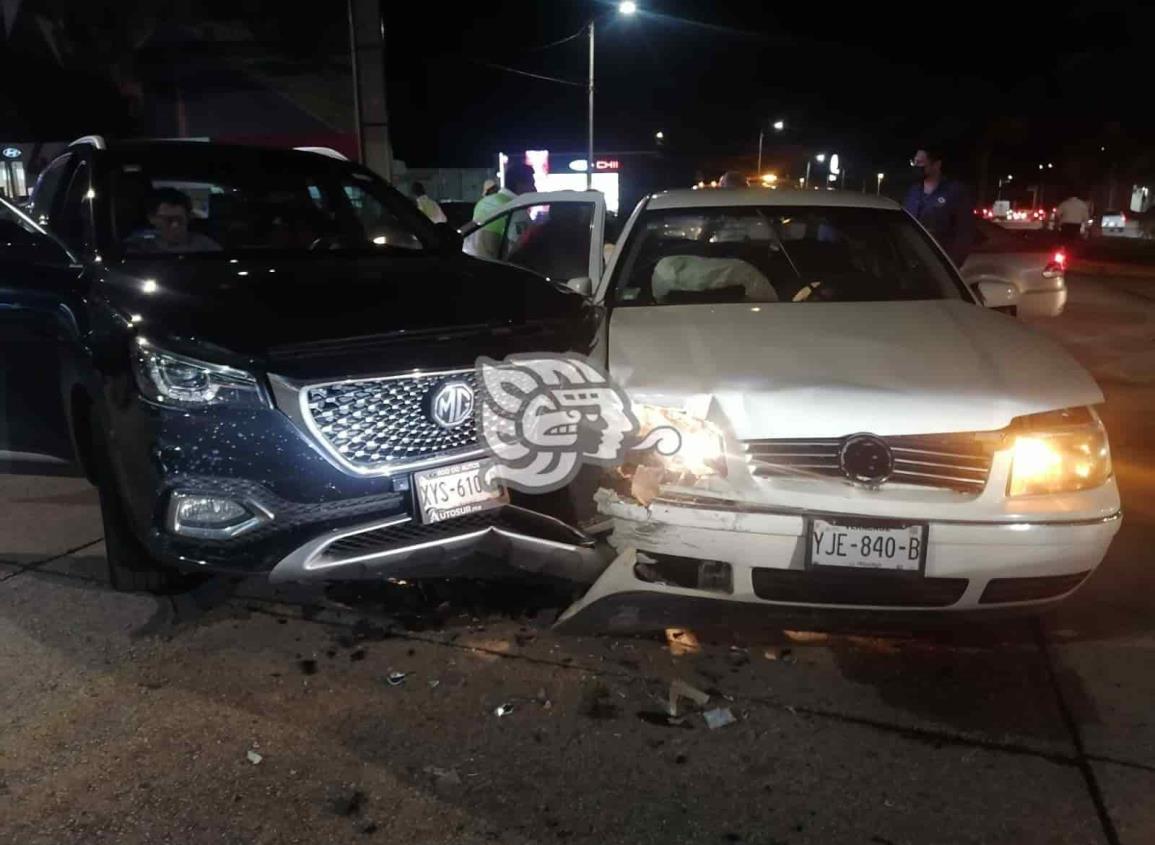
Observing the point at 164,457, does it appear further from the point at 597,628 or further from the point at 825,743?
the point at 825,743

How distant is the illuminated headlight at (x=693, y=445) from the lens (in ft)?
10.5

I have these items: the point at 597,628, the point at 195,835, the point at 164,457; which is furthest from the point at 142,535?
the point at 597,628

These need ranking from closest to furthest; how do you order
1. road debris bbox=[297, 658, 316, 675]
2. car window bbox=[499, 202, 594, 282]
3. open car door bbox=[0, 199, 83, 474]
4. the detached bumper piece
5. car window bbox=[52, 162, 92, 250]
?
the detached bumper piece → road debris bbox=[297, 658, 316, 675] → open car door bbox=[0, 199, 83, 474] → car window bbox=[52, 162, 92, 250] → car window bbox=[499, 202, 594, 282]

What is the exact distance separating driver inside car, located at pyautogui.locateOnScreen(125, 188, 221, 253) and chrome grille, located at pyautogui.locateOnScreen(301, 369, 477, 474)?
1517 mm

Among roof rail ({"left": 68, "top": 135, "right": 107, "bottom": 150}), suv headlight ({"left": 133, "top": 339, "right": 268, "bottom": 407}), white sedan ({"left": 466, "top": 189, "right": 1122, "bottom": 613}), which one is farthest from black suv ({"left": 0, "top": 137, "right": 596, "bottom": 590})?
white sedan ({"left": 466, "top": 189, "right": 1122, "bottom": 613})

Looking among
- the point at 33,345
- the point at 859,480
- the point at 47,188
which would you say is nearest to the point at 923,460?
the point at 859,480

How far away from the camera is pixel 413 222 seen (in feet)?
16.7

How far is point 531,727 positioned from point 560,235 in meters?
3.96

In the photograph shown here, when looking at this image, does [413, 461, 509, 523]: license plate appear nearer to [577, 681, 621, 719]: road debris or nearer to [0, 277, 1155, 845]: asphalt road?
→ [0, 277, 1155, 845]: asphalt road

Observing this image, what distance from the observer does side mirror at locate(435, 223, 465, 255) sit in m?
4.98

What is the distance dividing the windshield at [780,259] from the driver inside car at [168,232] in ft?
6.19

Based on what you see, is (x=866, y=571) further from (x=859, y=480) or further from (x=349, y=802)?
(x=349, y=802)

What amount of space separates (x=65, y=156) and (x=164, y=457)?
2424 millimetres

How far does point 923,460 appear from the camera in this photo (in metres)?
3.15
